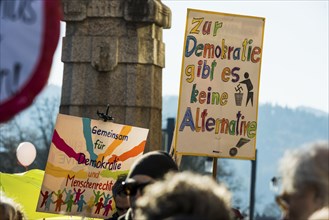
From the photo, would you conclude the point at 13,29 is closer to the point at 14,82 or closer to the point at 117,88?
the point at 14,82

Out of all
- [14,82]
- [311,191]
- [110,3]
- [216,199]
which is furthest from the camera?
[110,3]

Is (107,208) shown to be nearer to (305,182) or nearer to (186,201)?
(305,182)

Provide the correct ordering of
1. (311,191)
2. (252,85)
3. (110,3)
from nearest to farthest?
(311,191) < (252,85) < (110,3)

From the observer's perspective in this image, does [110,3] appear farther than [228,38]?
Yes

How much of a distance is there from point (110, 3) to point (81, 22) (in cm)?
44

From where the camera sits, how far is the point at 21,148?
17.4 m

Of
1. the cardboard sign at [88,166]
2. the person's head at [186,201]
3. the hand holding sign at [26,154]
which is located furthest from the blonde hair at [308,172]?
the hand holding sign at [26,154]

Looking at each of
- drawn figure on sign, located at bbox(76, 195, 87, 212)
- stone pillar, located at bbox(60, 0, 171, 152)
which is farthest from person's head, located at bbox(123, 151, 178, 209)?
stone pillar, located at bbox(60, 0, 171, 152)

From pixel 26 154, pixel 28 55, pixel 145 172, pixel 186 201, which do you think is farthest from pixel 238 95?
pixel 26 154

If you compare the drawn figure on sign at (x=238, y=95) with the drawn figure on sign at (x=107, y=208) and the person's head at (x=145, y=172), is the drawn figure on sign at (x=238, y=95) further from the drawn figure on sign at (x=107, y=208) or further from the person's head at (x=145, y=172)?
the person's head at (x=145, y=172)

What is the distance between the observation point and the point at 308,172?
4531 millimetres

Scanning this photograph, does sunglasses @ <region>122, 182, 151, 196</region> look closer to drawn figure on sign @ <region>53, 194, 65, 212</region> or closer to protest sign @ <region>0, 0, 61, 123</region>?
protest sign @ <region>0, 0, 61, 123</region>

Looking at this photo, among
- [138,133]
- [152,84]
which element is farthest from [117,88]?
[138,133]

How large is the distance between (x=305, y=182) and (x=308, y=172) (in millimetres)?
40
